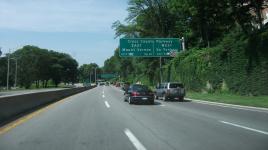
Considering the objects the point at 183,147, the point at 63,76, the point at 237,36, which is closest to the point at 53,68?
the point at 63,76

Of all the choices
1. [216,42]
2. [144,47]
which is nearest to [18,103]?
[144,47]

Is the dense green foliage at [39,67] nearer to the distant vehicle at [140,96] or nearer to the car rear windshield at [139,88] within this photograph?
the car rear windshield at [139,88]

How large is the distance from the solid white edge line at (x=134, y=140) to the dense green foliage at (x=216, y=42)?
22.1 m

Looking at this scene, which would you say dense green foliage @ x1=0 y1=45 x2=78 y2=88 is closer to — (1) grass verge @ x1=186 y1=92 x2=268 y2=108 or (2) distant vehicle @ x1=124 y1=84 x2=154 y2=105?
(1) grass verge @ x1=186 y1=92 x2=268 y2=108

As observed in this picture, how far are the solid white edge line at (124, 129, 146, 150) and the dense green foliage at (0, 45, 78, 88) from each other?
102 meters

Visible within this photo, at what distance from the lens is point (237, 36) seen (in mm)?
37562

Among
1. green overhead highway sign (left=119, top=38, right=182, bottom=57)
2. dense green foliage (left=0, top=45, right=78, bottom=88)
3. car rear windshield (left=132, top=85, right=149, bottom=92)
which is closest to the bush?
green overhead highway sign (left=119, top=38, right=182, bottom=57)

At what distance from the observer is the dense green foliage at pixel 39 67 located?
384ft

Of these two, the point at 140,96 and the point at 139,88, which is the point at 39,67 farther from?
the point at 140,96

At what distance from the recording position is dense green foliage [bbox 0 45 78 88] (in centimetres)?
11701

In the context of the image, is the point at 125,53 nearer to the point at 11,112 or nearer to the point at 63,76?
the point at 11,112

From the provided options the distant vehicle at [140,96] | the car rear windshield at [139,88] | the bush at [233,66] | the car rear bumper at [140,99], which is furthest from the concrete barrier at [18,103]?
the bush at [233,66]

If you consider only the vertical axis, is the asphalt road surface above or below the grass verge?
below

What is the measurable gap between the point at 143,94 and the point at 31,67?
95.6m
